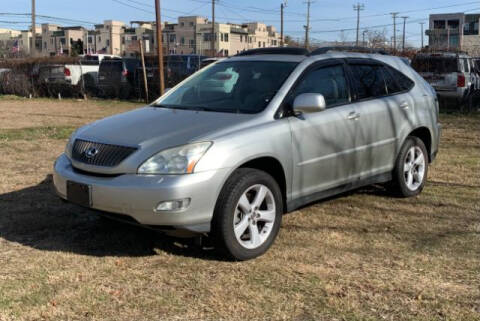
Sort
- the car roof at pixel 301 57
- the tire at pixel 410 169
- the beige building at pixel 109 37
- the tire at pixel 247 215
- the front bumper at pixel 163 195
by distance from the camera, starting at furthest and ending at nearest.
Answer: the beige building at pixel 109 37, the tire at pixel 410 169, the car roof at pixel 301 57, the tire at pixel 247 215, the front bumper at pixel 163 195

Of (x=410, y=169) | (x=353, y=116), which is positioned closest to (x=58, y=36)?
(x=410, y=169)

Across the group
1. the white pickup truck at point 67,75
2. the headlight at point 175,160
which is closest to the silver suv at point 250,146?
the headlight at point 175,160

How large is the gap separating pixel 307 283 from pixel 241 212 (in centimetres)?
77

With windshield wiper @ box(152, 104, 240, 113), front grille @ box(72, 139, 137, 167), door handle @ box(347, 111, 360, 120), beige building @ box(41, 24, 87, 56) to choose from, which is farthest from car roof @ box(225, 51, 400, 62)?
beige building @ box(41, 24, 87, 56)

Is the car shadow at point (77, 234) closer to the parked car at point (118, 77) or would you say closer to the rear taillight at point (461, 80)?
the rear taillight at point (461, 80)

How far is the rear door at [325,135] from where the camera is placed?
466 centimetres

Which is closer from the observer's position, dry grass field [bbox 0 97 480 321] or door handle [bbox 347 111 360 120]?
dry grass field [bbox 0 97 480 321]

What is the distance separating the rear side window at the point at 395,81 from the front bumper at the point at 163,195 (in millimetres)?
2721

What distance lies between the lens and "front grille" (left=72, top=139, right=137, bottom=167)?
4082 millimetres

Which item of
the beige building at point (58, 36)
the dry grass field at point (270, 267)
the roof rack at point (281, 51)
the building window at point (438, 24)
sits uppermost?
the beige building at point (58, 36)

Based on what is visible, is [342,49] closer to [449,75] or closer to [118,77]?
[449,75]

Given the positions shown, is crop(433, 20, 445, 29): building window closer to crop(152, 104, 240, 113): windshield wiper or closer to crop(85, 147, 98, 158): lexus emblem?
crop(152, 104, 240, 113): windshield wiper

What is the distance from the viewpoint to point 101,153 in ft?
13.8

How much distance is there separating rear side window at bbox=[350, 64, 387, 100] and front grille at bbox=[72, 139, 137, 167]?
2.52 m
